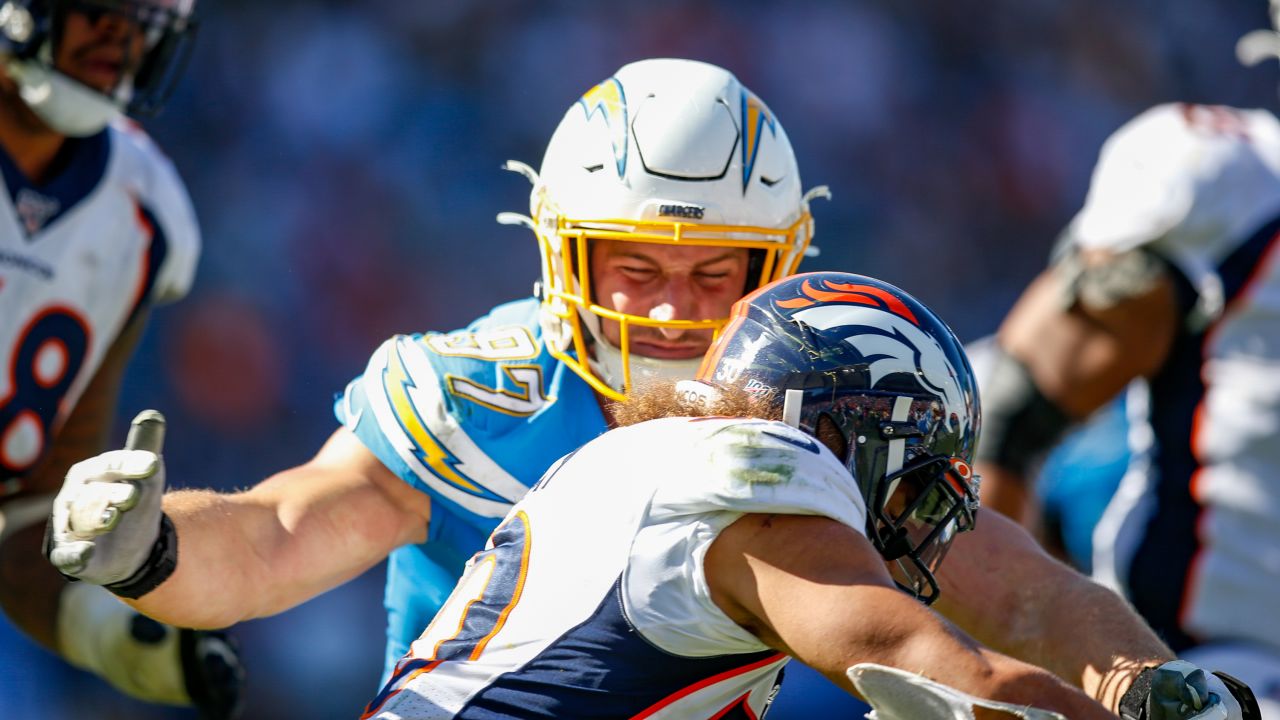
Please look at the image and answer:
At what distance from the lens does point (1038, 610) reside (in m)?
2.52

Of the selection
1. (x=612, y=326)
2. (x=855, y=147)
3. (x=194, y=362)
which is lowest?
(x=194, y=362)

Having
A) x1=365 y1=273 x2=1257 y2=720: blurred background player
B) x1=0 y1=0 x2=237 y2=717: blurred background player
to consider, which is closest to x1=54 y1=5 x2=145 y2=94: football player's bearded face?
x1=0 y1=0 x2=237 y2=717: blurred background player

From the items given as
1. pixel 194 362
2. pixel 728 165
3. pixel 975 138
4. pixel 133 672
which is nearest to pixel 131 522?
pixel 728 165

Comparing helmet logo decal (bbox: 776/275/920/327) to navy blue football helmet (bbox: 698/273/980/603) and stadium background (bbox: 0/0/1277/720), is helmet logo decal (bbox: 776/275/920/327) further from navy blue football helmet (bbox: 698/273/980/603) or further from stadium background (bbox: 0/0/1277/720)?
stadium background (bbox: 0/0/1277/720)

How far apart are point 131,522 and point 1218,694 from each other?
1.42m

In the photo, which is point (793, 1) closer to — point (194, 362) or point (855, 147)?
point (855, 147)

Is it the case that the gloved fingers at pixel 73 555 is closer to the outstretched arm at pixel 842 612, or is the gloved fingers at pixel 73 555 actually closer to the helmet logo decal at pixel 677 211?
the outstretched arm at pixel 842 612

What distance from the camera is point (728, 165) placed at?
2.66 m

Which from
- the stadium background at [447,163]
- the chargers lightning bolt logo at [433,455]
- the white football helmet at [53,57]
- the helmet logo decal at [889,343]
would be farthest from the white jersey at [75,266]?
the helmet logo decal at [889,343]

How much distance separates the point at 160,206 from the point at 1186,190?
262 centimetres

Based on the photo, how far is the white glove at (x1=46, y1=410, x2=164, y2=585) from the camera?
206cm

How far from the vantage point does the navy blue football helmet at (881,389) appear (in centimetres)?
185

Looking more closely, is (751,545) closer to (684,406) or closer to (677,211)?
(684,406)

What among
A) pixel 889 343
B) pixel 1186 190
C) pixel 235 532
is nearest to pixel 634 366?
pixel 235 532
